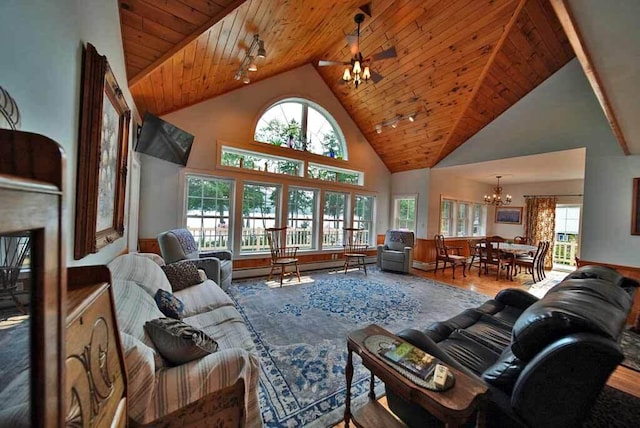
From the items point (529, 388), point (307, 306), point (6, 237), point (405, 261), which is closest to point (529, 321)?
point (529, 388)

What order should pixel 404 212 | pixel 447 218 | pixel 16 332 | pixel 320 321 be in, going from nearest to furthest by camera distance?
pixel 16 332 < pixel 320 321 < pixel 404 212 < pixel 447 218

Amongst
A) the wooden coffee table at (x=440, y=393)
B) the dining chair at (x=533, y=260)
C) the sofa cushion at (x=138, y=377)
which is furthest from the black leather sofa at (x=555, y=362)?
the dining chair at (x=533, y=260)

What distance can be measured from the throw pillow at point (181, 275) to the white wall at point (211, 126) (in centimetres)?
167

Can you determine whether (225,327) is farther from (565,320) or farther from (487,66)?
(487,66)

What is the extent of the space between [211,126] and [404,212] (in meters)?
Answer: 5.01

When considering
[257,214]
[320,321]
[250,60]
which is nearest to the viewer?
[320,321]

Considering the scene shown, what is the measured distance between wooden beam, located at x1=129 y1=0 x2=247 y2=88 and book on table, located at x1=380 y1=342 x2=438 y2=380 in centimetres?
299

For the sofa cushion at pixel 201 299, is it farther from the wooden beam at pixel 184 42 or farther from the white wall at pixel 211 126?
the wooden beam at pixel 184 42

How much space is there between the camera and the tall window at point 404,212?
642 cm

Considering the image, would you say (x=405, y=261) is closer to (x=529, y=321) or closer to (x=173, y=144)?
(x=529, y=321)

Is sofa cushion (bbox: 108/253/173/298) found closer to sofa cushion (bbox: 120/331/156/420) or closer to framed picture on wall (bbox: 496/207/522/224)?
sofa cushion (bbox: 120/331/156/420)

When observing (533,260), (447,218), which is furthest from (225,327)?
(447,218)

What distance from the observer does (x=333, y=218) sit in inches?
235

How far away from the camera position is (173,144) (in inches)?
139
